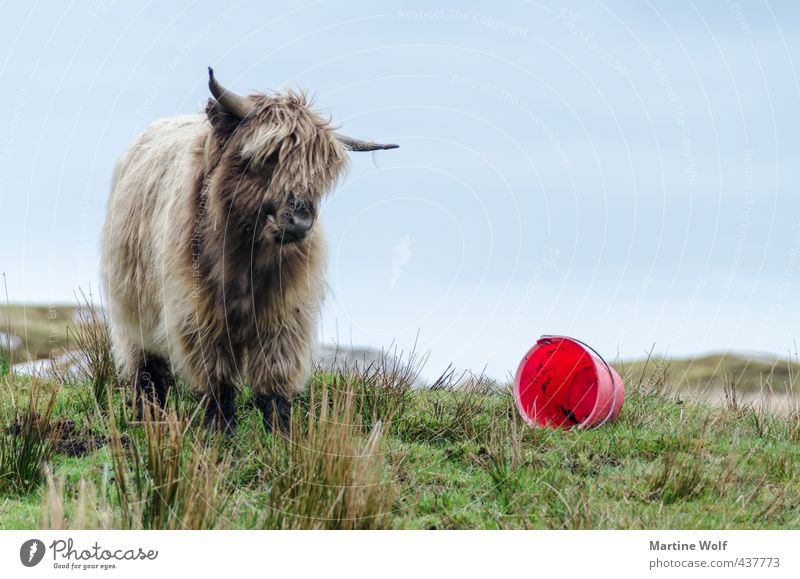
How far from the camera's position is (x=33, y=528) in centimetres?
432

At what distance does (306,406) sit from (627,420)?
201 centimetres

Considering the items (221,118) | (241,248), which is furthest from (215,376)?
(221,118)

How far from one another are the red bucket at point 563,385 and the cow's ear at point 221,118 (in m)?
2.36

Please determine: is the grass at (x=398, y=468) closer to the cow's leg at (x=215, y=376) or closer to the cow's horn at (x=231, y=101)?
the cow's leg at (x=215, y=376)

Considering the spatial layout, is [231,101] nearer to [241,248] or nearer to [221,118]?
[221,118]

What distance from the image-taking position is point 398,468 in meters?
4.79

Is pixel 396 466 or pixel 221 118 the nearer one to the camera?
pixel 396 466

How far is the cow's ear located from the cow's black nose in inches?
28.0

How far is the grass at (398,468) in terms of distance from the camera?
3945 mm

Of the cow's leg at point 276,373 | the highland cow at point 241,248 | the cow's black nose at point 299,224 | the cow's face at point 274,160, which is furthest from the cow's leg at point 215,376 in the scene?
the cow's black nose at point 299,224
